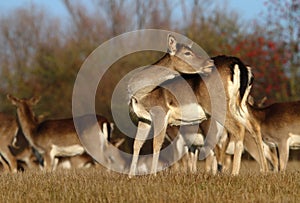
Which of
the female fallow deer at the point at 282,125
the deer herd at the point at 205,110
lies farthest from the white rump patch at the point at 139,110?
the female fallow deer at the point at 282,125

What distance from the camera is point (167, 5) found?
39.6 meters

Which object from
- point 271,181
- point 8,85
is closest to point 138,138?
point 271,181

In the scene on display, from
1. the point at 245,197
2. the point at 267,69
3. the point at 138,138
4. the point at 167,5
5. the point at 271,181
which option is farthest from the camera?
the point at 167,5

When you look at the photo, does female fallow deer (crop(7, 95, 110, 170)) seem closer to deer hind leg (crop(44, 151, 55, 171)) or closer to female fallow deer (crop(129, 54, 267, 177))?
deer hind leg (crop(44, 151, 55, 171))

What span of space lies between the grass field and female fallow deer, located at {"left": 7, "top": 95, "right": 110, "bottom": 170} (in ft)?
25.9

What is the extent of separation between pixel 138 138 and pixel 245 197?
3.30 m

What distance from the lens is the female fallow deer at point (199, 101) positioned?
Answer: 1016cm

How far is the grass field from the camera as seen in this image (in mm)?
6961

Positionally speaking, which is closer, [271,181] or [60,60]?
[271,181]

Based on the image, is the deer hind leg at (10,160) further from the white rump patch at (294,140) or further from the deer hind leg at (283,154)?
the white rump patch at (294,140)

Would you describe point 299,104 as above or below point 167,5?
below

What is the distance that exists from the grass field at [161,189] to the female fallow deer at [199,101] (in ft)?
4.33

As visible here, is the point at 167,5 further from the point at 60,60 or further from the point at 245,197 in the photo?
the point at 245,197

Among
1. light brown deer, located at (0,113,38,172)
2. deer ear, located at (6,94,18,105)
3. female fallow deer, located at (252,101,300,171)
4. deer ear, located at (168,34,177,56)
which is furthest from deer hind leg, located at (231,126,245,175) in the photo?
deer ear, located at (6,94,18,105)
